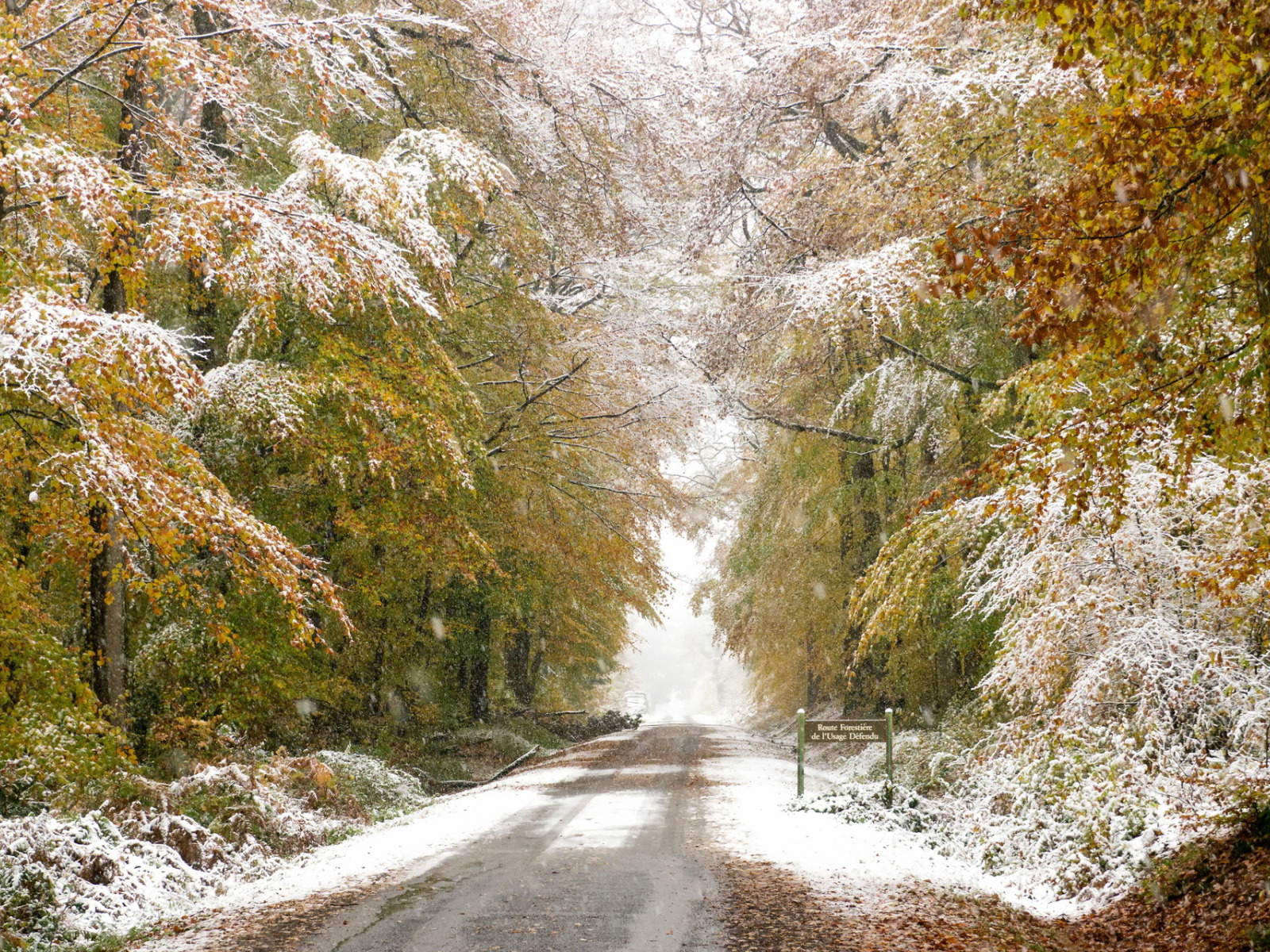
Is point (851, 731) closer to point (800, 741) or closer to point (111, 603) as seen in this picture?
point (800, 741)

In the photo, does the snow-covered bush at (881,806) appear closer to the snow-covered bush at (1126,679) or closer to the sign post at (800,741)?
the sign post at (800,741)

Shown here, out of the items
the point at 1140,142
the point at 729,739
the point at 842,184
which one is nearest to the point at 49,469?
the point at 1140,142

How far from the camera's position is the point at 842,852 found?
8.70m

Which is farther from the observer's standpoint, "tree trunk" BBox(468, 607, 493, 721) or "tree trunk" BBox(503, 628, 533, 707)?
"tree trunk" BBox(503, 628, 533, 707)

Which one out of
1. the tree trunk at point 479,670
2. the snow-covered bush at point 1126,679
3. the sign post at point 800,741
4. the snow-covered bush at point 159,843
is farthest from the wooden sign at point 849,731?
the tree trunk at point 479,670

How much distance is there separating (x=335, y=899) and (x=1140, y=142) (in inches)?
285

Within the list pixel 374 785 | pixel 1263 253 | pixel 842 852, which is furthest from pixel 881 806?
pixel 1263 253

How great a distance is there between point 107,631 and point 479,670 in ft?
45.7

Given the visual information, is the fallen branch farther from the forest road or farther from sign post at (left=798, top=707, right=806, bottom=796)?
sign post at (left=798, top=707, right=806, bottom=796)

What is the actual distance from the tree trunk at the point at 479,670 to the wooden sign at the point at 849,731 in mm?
11203

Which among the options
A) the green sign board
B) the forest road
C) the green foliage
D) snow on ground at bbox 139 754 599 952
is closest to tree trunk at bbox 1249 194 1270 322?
the forest road

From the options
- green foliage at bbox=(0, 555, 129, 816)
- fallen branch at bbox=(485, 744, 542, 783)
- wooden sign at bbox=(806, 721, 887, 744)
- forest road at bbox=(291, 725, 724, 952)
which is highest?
green foliage at bbox=(0, 555, 129, 816)

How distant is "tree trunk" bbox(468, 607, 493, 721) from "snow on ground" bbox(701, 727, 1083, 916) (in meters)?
9.33

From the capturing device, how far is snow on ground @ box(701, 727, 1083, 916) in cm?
717
